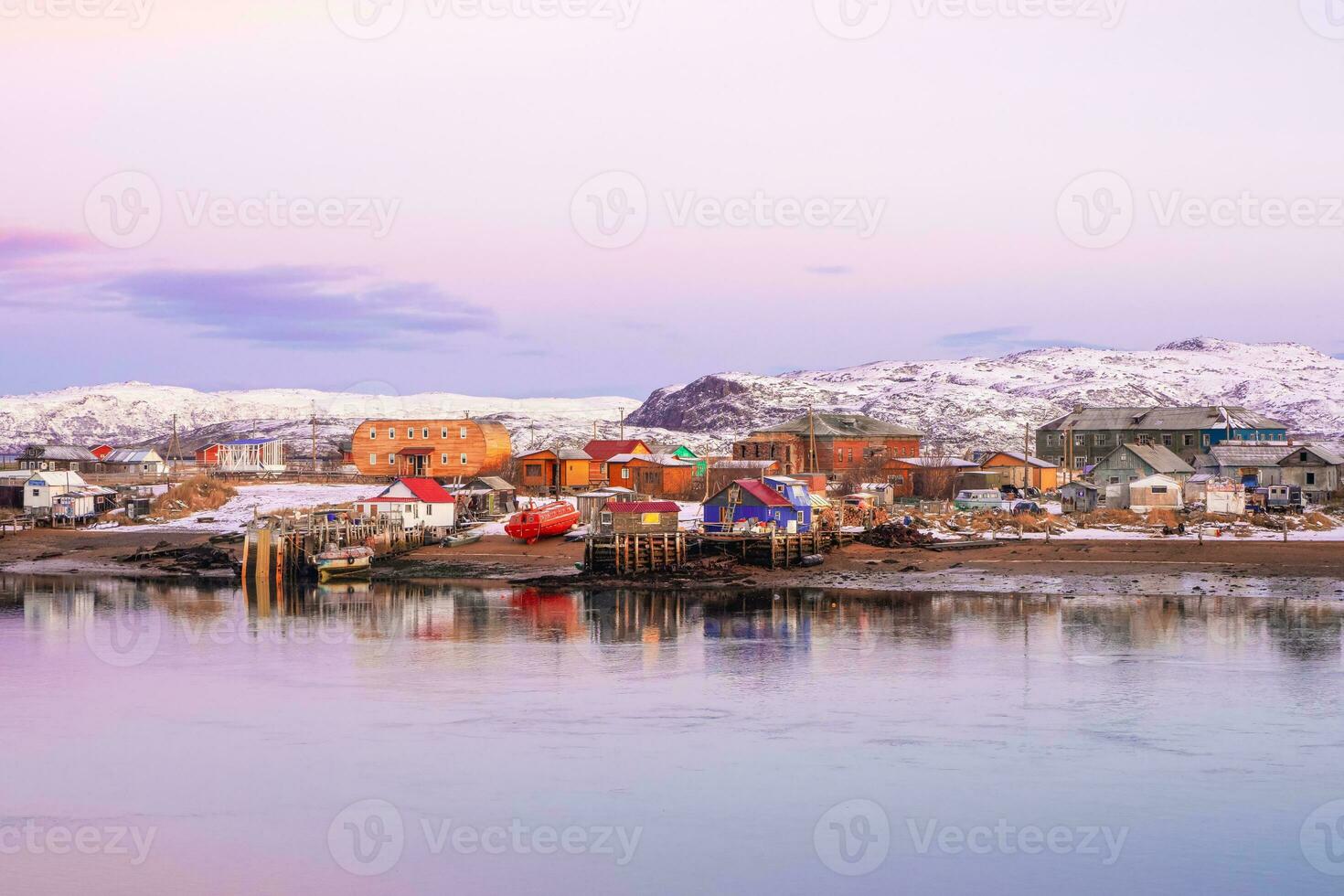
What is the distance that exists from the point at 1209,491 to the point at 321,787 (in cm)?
5416

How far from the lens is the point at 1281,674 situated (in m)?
35.2

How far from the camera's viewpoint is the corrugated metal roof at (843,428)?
102 meters

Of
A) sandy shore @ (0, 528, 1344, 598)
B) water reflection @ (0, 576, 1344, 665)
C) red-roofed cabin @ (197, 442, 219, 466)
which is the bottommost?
water reflection @ (0, 576, 1344, 665)

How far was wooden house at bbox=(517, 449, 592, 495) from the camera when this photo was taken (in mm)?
83125

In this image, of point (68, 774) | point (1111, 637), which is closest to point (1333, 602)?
point (1111, 637)

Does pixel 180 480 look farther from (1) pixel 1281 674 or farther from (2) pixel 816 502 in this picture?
(1) pixel 1281 674

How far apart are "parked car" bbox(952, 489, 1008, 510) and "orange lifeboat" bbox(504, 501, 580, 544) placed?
21361mm

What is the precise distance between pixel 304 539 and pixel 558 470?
24.4m
